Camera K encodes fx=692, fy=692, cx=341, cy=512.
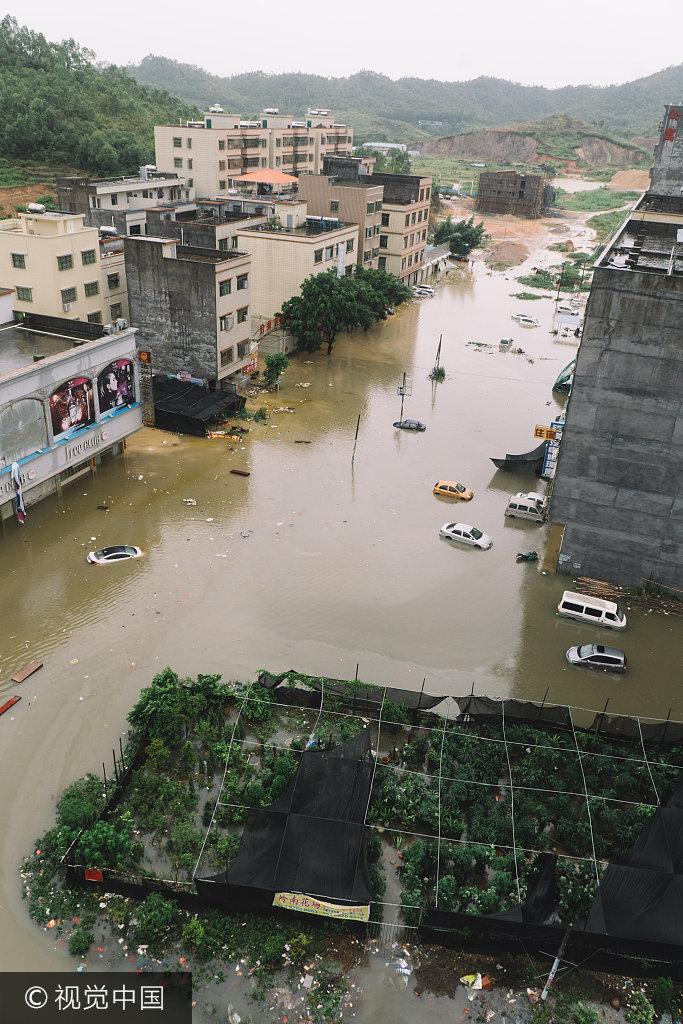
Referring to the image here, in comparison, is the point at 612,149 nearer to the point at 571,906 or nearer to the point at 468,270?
the point at 468,270

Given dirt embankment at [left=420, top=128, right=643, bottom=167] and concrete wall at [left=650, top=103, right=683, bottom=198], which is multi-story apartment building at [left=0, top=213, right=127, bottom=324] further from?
dirt embankment at [left=420, top=128, right=643, bottom=167]

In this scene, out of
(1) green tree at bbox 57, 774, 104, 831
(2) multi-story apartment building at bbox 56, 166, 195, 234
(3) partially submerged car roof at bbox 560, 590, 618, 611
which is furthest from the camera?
(2) multi-story apartment building at bbox 56, 166, 195, 234

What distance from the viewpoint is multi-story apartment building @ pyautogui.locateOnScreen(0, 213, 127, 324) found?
116 feet

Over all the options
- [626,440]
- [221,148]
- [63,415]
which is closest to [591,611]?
[626,440]

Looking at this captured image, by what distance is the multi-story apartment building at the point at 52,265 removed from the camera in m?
35.3

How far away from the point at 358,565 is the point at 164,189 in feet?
149

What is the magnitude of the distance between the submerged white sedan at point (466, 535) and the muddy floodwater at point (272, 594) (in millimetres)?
453

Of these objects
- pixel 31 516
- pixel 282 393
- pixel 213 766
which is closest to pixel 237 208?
pixel 282 393

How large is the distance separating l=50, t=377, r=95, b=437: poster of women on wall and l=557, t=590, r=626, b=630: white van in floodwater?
20374mm

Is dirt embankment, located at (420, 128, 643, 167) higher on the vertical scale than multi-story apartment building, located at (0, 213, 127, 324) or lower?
higher

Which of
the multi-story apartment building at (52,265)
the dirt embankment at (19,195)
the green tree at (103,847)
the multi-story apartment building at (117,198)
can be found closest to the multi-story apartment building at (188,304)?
the multi-story apartment building at (52,265)

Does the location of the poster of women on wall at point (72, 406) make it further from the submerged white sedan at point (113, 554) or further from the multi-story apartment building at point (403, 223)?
the multi-story apartment building at point (403, 223)

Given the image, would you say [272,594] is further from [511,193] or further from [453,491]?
[511,193]

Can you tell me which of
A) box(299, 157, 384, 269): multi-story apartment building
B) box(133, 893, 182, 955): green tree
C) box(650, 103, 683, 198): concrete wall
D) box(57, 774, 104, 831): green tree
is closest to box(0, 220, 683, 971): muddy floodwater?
box(57, 774, 104, 831): green tree
